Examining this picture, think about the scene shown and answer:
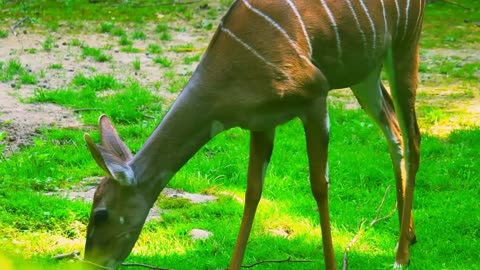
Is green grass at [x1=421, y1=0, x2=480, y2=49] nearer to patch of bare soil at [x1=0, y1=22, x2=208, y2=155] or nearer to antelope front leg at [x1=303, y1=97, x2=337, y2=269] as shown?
patch of bare soil at [x1=0, y1=22, x2=208, y2=155]

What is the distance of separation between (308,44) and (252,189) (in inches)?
35.2

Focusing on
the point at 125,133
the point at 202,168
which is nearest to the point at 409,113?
the point at 202,168

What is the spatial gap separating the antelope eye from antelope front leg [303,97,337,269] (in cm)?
103

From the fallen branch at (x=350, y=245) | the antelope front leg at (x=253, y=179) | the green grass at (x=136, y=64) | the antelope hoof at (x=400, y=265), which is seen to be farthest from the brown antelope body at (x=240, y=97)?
the green grass at (x=136, y=64)

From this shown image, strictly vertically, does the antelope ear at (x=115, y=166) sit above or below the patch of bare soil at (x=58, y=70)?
above

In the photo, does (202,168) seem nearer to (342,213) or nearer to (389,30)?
(342,213)

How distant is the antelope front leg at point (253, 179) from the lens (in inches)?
158

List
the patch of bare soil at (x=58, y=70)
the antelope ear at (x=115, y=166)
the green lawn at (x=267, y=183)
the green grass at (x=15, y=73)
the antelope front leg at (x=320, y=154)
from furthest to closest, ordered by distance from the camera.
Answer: the green grass at (x=15, y=73), the patch of bare soil at (x=58, y=70), the green lawn at (x=267, y=183), the antelope front leg at (x=320, y=154), the antelope ear at (x=115, y=166)

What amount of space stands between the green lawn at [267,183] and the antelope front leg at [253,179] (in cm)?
27

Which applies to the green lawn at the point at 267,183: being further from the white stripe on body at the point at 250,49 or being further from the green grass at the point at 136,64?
the white stripe on body at the point at 250,49

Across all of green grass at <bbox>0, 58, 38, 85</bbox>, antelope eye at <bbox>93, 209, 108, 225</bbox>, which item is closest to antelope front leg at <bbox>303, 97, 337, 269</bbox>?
antelope eye at <bbox>93, 209, 108, 225</bbox>

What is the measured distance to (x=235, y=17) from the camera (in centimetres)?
360

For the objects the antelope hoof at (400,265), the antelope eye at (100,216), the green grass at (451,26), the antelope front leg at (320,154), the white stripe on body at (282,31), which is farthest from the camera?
the green grass at (451,26)

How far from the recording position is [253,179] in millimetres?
4098
